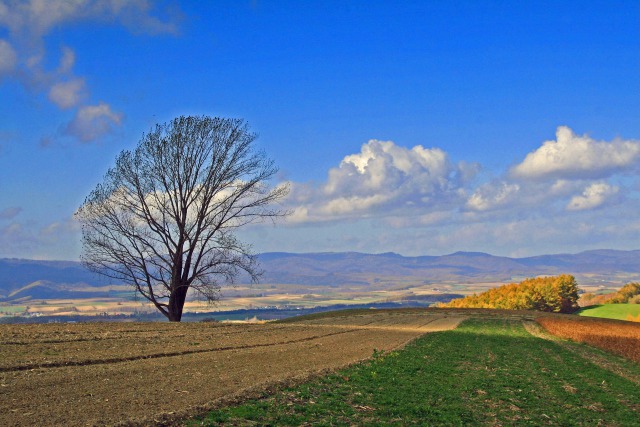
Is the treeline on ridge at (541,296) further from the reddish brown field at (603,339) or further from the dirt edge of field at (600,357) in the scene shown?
the dirt edge of field at (600,357)

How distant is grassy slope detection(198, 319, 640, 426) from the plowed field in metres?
1.47

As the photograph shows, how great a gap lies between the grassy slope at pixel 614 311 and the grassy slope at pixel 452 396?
3593 inches

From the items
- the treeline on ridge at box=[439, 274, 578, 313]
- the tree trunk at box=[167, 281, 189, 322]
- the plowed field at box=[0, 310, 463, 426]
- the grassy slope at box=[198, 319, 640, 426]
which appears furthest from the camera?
the treeline on ridge at box=[439, 274, 578, 313]

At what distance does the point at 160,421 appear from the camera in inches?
577

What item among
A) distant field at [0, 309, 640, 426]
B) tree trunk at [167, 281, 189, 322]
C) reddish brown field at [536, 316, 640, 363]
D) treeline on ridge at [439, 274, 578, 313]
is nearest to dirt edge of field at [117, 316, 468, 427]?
distant field at [0, 309, 640, 426]

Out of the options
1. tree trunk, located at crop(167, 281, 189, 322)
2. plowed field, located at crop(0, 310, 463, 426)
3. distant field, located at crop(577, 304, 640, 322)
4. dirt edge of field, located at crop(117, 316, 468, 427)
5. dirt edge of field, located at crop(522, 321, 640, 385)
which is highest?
tree trunk, located at crop(167, 281, 189, 322)

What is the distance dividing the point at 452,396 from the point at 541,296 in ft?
399

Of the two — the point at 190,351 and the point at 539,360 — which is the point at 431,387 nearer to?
the point at 190,351

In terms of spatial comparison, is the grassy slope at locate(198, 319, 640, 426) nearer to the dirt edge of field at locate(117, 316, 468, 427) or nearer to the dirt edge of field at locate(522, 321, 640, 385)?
the dirt edge of field at locate(117, 316, 468, 427)

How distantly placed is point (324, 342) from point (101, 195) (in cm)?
2342

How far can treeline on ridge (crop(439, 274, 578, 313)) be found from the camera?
134250 millimetres

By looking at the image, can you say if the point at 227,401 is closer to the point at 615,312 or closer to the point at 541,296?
the point at 615,312

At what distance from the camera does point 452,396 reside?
21.9 metres

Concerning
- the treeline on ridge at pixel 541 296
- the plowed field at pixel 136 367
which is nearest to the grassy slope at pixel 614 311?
the treeline on ridge at pixel 541 296
